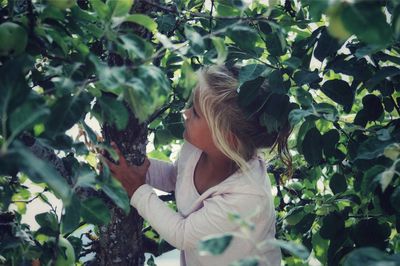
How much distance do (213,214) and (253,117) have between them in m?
0.29

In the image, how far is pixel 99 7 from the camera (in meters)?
0.91

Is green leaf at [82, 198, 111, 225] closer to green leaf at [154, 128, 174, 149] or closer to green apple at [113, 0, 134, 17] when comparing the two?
green apple at [113, 0, 134, 17]

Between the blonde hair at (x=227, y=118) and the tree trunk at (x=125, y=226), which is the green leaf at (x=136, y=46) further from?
the blonde hair at (x=227, y=118)

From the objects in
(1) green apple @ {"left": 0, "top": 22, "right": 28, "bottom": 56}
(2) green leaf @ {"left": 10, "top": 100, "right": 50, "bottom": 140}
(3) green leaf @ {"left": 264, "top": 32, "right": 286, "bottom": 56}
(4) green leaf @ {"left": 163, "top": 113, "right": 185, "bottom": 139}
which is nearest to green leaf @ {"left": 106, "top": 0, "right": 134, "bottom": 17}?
(1) green apple @ {"left": 0, "top": 22, "right": 28, "bottom": 56}

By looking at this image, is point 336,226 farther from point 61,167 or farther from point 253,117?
point 61,167

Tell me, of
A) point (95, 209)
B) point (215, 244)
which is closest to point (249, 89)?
point (95, 209)

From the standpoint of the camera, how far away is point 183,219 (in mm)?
1541

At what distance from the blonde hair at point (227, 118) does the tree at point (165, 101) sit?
9 centimetres

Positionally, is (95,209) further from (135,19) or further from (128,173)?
(128,173)

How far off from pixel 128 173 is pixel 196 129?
25 cm

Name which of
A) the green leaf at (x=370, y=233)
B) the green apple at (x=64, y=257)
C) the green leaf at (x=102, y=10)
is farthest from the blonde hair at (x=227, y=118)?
the green leaf at (x=102, y=10)

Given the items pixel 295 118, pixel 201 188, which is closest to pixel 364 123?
Answer: pixel 295 118

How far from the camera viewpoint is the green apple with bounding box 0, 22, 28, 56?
2.74ft

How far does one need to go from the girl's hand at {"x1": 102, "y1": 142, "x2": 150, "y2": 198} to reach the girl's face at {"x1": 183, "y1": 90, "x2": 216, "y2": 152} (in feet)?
0.51
